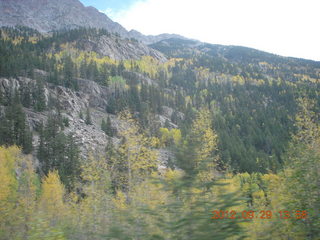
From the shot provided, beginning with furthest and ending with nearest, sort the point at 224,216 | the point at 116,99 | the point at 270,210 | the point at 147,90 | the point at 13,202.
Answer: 1. the point at 147,90
2. the point at 116,99
3. the point at 13,202
4. the point at 270,210
5. the point at 224,216

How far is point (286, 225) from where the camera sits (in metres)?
4.98

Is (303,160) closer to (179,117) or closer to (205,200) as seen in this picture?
(205,200)

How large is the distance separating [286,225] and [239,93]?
547ft

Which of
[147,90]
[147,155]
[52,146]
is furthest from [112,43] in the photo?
[147,155]

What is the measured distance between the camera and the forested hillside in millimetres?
4637
